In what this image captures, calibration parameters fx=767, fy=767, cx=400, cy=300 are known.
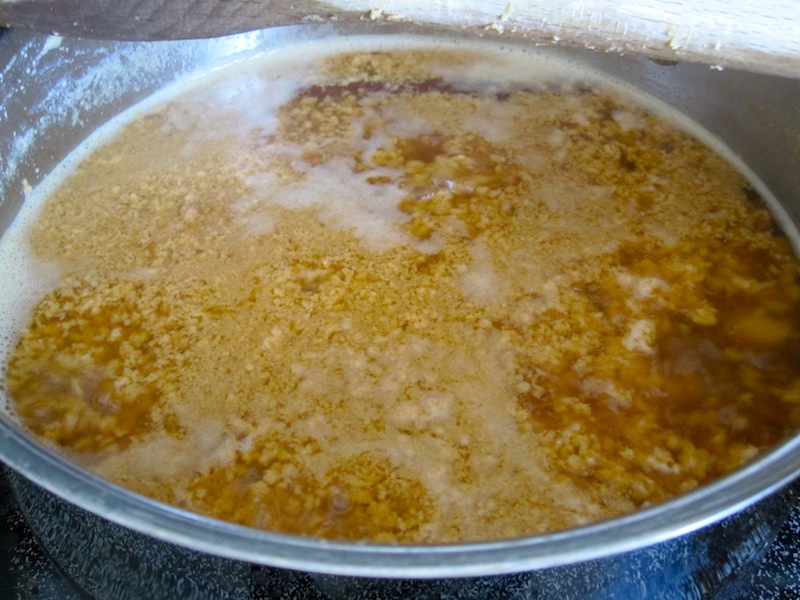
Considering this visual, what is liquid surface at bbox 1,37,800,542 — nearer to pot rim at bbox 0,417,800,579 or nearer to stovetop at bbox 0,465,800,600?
stovetop at bbox 0,465,800,600

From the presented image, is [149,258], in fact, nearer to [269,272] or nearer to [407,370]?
[269,272]

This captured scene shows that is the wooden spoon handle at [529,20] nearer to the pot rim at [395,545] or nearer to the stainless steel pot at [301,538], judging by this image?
the stainless steel pot at [301,538]

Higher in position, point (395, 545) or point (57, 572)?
point (395, 545)

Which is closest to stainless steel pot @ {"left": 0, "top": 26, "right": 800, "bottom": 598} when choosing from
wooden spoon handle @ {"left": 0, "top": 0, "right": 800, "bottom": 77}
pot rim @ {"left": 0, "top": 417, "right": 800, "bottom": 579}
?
pot rim @ {"left": 0, "top": 417, "right": 800, "bottom": 579}

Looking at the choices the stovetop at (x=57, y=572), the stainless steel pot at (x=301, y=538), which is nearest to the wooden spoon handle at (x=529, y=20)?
the stainless steel pot at (x=301, y=538)

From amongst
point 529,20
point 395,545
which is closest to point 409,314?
point 529,20

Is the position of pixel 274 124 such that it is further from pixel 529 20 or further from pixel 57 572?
pixel 57 572
